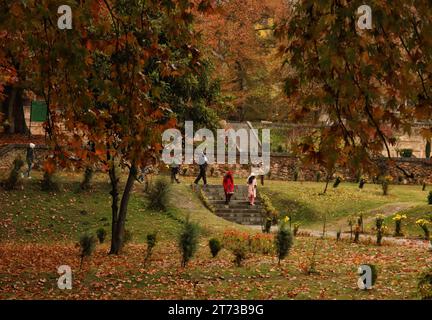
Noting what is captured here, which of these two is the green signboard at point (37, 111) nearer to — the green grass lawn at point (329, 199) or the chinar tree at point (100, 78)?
the green grass lawn at point (329, 199)

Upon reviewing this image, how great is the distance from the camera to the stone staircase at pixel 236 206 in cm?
3036

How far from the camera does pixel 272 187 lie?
34812 mm

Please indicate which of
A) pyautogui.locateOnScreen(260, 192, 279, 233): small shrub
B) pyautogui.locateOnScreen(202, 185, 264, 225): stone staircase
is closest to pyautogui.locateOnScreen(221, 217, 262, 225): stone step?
pyautogui.locateOnScreen(202, 185, 264, 225): stone staircase

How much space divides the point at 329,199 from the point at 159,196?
818cm

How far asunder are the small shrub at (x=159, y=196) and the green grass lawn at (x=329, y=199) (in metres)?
5.50

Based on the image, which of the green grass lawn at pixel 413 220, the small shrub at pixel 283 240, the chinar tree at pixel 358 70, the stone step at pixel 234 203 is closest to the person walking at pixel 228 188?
the stone step at pixel 234 203

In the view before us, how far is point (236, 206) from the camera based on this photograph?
103 feet

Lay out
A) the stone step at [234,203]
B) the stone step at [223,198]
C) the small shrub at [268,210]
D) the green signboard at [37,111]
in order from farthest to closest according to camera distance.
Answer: the green signboard at [37,111] → the stone step at [223,198] → the stone step at [234,203] → the small shrub at [268,210]

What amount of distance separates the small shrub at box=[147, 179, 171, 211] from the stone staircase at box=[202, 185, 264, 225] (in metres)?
2.61

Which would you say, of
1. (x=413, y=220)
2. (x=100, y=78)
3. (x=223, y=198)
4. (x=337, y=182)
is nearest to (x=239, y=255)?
(x=100, y=78)

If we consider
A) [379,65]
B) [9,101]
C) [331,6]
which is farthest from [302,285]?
[9,101]
